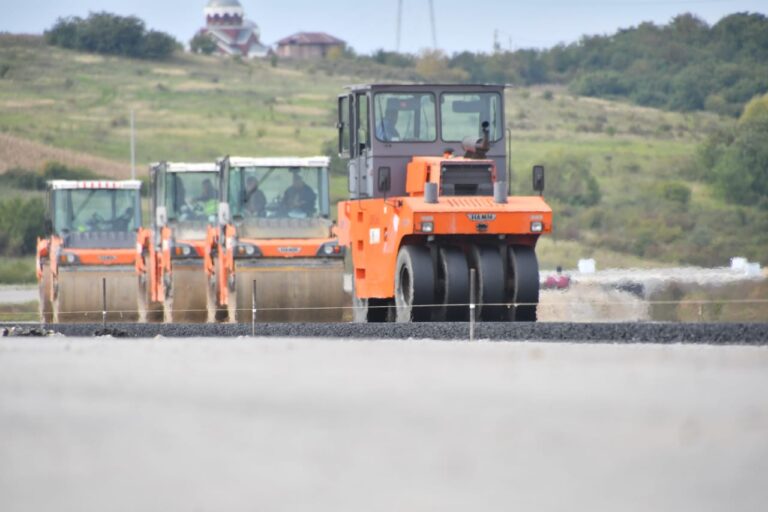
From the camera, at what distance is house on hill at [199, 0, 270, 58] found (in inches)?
5625

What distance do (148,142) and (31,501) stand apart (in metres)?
69.7

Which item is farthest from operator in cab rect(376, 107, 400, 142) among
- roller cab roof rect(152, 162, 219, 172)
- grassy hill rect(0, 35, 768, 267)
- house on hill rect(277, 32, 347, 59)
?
house on hill rect(277, 32, 347, 59)

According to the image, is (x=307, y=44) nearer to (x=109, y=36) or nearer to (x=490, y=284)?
(x=109, y=36)

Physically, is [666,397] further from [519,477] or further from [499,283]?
[499,283]

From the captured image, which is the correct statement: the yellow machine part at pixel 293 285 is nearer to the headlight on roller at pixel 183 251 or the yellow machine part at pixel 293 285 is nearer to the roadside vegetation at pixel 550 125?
the headlight on roller at pixel 183 251

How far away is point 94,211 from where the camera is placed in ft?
104

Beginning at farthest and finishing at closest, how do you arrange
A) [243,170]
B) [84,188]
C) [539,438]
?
[84,188], [243,170], [539,438]

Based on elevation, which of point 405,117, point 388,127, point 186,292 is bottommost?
point 186,292

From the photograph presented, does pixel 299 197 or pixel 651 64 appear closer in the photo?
pixel 299 197

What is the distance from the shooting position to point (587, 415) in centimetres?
984

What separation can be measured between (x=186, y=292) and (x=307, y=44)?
115 meters

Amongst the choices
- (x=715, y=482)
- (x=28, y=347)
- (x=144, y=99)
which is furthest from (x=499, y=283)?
(x=144, y=99)

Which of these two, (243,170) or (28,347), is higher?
(243,170)

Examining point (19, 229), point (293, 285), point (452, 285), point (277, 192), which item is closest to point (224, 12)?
point (19, 229)
